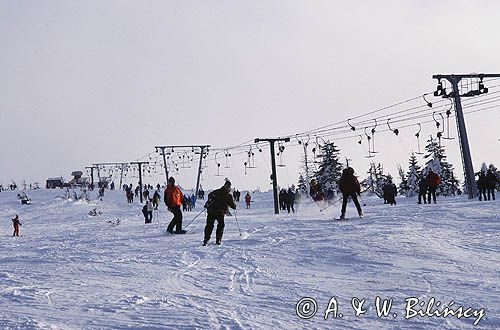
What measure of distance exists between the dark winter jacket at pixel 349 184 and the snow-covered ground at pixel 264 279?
2501 mm

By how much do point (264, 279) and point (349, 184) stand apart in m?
9.36

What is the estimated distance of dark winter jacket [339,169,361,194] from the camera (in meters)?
17.5

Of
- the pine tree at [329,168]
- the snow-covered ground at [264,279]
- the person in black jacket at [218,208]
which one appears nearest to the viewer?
the snow-covered ground at [264,279]

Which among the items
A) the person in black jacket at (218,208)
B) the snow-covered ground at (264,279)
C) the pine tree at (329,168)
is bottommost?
the snow-covered ground at (264,279)

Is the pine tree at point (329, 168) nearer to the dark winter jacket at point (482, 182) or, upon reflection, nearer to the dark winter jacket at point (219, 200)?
the dark winter jacket at point (482, 182)

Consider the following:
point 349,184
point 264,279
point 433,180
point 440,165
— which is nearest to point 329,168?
point 440,165

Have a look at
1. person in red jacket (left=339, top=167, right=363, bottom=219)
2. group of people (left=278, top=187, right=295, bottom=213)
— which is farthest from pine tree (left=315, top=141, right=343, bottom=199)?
person in red jacket (left=339, top=167, right=363, bottom=219)

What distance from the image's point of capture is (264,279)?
8.67 metres

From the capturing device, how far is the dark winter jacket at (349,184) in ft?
57.5

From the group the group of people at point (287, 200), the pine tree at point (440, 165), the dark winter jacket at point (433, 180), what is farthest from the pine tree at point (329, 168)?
the dark winter jacket at point (433, 180)

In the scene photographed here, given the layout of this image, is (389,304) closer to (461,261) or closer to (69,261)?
(461,261)

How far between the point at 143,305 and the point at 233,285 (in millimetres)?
1591

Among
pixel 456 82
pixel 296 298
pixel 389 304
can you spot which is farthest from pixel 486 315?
pixel 456 82

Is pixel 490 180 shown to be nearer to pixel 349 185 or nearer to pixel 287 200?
pixel 349 185
